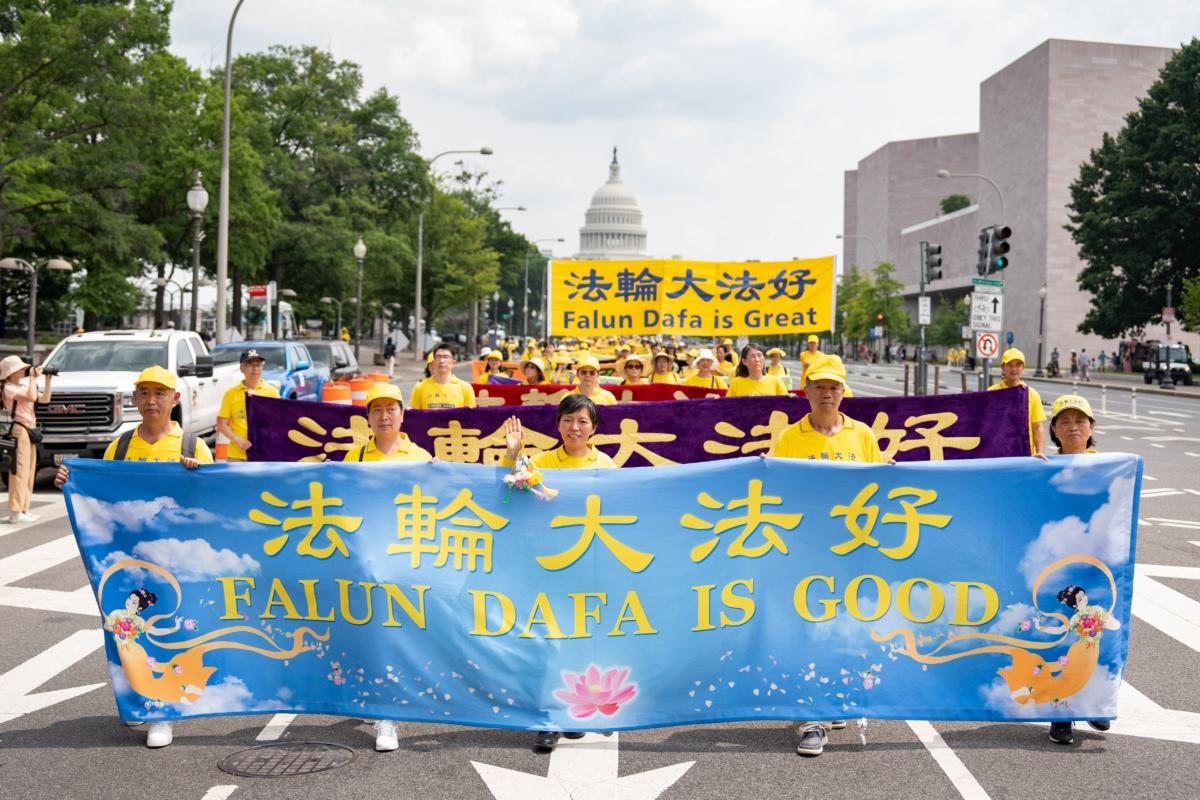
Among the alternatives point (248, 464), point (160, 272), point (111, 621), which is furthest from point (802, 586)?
point (160, 272)

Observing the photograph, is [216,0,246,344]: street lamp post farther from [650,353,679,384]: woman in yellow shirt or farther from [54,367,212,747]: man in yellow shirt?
[54,367,212,747]: man in yellow shirt

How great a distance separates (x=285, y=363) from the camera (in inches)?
902

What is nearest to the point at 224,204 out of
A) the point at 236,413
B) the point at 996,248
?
the point at 996,248

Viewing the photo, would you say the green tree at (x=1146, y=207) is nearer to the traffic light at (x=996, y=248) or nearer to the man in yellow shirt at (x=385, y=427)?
the traffic light at (x=996, y=248)

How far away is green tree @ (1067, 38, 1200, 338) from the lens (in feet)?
209

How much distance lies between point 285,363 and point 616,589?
59.4 feet

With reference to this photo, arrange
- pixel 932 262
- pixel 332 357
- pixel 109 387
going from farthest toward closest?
pixel 332 357
pixel 932 262
pixel 109 387

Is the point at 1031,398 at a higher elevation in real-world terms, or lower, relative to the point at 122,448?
higher

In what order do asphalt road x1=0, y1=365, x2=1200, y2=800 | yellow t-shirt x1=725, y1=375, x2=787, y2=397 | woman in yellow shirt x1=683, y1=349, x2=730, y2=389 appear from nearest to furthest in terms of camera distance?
asphalt road x1=0, y1=365, x2=1200, y2=800
yellow t-shirt x1=725, y1=375, x2=787, y2=397
woman in yellow shirt x1=683, y1=349, x2=730, y2=389

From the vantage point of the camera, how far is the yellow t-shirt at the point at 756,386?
478 inches

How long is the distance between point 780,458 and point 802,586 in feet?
1.95

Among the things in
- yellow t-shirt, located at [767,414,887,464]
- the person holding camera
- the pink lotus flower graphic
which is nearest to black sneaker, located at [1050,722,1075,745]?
yellow t-shirt, located at [767,414,887,464]

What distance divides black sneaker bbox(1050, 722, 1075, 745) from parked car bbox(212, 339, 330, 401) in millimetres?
17333

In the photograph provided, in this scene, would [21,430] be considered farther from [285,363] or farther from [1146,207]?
[1146,207]
